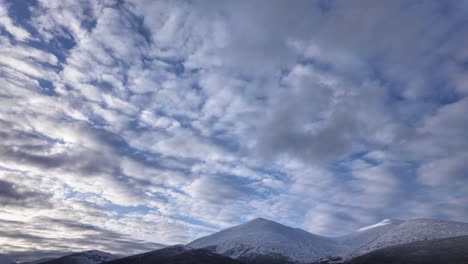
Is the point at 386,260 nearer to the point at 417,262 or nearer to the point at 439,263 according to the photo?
the point at 417,262

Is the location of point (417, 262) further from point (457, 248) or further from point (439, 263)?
point (457, 248)

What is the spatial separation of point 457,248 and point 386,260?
3899 centimetres

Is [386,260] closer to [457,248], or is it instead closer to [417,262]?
[417,262]

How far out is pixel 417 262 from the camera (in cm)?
17188

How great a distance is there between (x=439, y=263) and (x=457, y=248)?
39150 millimetres

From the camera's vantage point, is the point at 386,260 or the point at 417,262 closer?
the point at 417,262

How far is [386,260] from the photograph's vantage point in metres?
195

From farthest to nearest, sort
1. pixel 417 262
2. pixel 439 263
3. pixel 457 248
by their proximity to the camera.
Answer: pixel 457 248 → pixel 417 262 → pixel 439 263

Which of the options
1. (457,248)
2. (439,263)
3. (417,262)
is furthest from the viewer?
(457,248)

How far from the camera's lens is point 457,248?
185875 mm

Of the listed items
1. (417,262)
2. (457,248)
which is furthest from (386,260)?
(457,248)

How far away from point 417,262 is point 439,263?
14.7 metres

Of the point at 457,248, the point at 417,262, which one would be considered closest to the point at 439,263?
the point at 417,262
